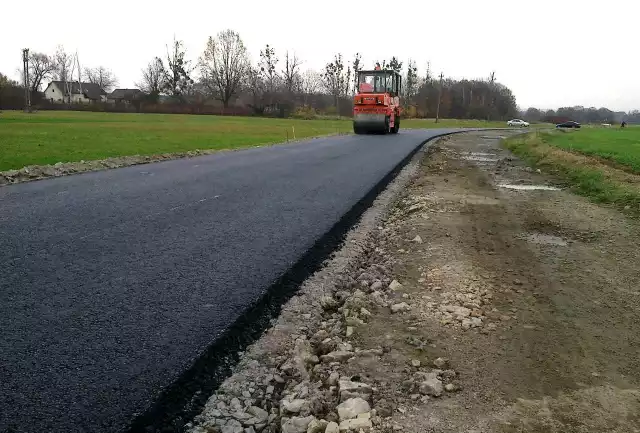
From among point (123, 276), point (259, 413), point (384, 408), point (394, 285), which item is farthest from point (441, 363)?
point (123, 276)

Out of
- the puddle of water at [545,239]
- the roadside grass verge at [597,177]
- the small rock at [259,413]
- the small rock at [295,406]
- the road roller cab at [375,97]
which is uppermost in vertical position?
the road roller cab at [375,97]

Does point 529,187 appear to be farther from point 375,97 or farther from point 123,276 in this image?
point 375,97

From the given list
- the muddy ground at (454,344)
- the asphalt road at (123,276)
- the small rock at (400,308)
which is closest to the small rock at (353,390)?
the muddy ground at (454,344)

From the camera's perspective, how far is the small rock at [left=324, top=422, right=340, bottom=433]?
2434 mm

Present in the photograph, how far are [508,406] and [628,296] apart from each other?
2558mm

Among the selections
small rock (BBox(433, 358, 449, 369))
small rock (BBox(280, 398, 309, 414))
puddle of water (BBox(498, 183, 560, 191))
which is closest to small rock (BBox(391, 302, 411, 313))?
small rock (BBox(433, 358, 449, 369))

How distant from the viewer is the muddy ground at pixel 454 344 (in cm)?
261

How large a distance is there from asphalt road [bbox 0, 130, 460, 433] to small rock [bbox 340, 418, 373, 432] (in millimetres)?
1039

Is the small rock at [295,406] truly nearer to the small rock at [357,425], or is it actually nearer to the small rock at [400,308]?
the small rock at [357,425]

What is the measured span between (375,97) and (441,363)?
25.0 m

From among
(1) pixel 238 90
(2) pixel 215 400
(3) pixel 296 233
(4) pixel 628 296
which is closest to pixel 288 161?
(3) pixel 296 233

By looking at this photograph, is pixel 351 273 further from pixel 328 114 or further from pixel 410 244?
pixel 328 114

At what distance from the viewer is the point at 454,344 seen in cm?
344

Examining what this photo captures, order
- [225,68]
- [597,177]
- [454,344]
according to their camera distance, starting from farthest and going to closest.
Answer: [225,68]
[597,177]
[454,344]
